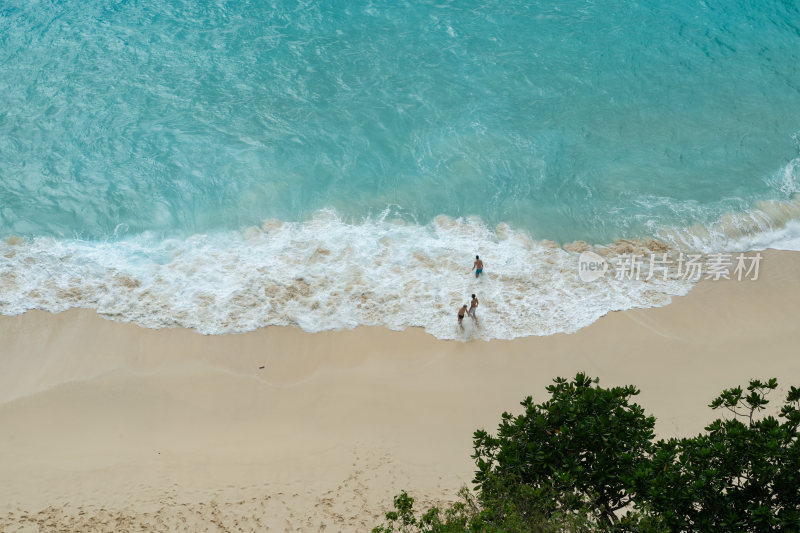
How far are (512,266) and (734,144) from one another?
42.2 feet

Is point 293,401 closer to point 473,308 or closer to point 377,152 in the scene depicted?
point 473,308

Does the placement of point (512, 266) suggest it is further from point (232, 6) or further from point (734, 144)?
point (232, 6)

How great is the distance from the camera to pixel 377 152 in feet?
89.0

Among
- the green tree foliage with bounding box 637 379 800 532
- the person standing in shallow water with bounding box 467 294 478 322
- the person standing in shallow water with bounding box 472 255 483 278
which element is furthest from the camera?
the person standing in shallow water with bounding box 472 255 483 278

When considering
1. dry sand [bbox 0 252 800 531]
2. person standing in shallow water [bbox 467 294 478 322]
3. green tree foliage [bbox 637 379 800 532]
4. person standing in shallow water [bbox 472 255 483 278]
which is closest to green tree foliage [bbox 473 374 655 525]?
green tree foliage [bbox 637 379 800 532]

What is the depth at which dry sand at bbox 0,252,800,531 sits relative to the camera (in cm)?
1573

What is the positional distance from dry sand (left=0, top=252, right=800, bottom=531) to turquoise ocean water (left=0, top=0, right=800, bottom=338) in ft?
3.61

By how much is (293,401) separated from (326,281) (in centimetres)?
497

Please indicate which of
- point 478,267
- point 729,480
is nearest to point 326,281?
point 478,267

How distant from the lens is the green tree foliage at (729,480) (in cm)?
1038

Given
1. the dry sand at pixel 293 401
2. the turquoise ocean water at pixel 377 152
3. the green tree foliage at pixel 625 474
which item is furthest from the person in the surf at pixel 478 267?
the green tree foliage at pixel 625 474
